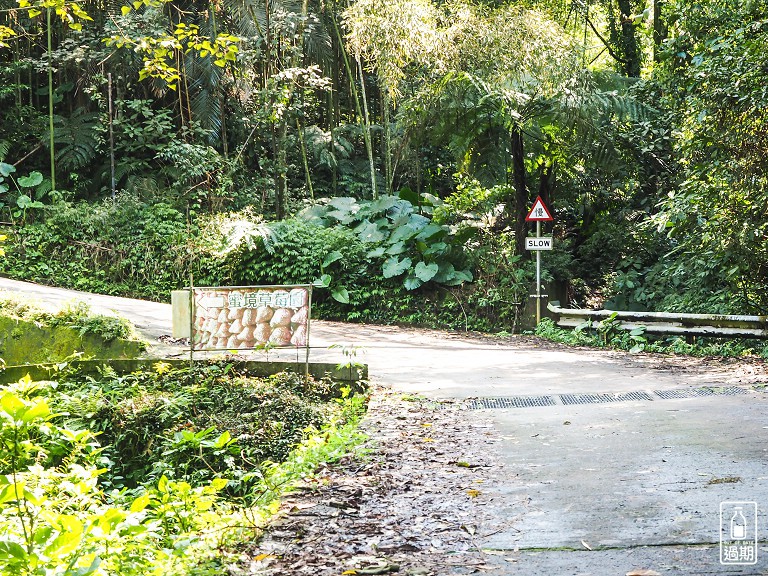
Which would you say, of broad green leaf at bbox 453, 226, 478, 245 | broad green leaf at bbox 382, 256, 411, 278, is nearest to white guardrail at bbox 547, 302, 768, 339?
broad green leaf at bbox 453, 226, 478, 245

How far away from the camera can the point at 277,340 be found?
8.52 meters

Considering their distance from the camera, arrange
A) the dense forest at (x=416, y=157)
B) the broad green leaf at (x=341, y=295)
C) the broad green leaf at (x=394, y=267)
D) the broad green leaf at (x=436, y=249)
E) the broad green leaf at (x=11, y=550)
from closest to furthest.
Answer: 1. the broad green leaf at (x=11, y=550)
2. the dense forest at (x=416, y=157)
3. the broad green leaf at (x=394, y=267)
4. the broad green leaf at (x=436, y=249)
5. the broad green leaf at (x=341, y=295)

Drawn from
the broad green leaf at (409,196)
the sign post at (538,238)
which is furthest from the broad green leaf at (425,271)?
the broad green leaf at (409,196)

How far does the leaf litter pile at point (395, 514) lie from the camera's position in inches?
147

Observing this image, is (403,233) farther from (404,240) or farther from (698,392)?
(698,392)

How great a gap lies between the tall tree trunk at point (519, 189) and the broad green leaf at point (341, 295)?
11.5 ft

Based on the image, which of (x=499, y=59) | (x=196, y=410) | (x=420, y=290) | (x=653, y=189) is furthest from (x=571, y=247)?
(x=196, y=410)

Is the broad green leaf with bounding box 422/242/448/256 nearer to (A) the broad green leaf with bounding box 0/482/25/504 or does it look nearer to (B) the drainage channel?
(B) the drainage channel

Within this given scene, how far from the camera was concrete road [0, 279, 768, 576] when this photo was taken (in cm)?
379

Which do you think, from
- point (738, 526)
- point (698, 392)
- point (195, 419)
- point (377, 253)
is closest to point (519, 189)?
point (377, 253)

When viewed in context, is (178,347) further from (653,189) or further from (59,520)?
(653,189)

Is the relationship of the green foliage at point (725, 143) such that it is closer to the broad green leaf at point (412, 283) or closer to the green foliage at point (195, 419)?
the broad green leaf at point (412, 283)

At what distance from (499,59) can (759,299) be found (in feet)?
19.9

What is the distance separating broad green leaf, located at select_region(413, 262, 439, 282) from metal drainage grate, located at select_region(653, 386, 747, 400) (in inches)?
297
